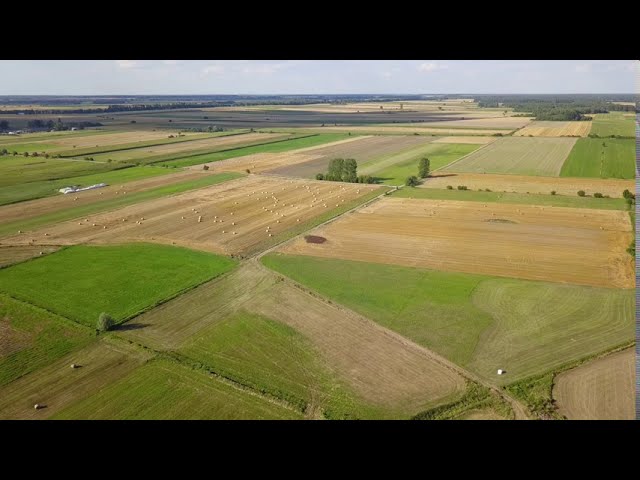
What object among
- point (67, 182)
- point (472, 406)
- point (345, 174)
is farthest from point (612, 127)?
point (472, 406)

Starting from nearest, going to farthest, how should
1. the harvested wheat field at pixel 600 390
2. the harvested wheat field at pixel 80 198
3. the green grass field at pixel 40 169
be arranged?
the harvested wheat field at pixel 600 390
the harvested wheat field at pixel 80 198
the green grass field at pixel 40 169

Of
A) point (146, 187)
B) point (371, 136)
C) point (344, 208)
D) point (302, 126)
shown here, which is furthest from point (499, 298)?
point (302, 126)

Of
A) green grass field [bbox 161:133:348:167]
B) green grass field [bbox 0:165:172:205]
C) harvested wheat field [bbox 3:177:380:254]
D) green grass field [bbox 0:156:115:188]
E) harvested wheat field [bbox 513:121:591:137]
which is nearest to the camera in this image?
harvested wheat field [bbox 3:177:380:254]

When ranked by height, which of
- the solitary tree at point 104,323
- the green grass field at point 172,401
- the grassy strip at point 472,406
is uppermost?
the solitary tree at point 104,323

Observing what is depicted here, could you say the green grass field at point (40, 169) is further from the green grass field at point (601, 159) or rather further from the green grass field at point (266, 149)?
the green grass field at point (601, 159)

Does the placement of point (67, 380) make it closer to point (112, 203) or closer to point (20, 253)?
point (20, 253)

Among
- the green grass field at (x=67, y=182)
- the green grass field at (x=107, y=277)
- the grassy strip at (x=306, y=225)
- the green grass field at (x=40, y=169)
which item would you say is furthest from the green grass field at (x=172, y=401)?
the green grass field at (x=40, y=169)

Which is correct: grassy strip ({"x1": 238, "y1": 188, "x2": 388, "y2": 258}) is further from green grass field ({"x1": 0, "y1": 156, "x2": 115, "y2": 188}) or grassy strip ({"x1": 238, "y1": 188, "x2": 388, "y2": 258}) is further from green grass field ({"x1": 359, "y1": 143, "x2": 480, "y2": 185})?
green grass field ({"x1": 0, "y1": 156, "x2": 115, "y2": 188})

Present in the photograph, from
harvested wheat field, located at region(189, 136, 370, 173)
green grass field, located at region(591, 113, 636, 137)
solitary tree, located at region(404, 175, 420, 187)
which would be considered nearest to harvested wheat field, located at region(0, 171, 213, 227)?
harvested wheat field, located at region(189, 136, 370, 173)
